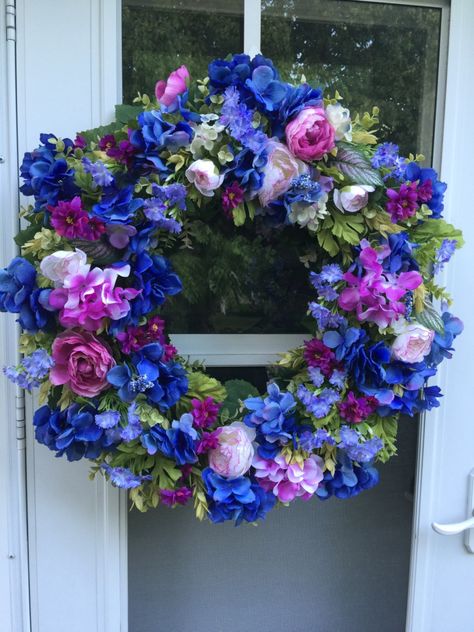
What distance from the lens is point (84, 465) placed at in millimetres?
906

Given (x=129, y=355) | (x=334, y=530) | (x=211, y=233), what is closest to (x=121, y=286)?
(x=129, y=355)

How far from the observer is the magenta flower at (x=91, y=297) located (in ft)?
2.19

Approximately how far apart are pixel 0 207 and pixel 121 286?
301 mm

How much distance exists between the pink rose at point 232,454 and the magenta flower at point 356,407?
155 mm

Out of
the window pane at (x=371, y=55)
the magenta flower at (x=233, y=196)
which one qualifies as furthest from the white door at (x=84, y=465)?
the magenta flower at (x=233, y=196)

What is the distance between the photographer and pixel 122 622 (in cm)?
97

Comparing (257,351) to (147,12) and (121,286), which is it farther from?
(147,12)

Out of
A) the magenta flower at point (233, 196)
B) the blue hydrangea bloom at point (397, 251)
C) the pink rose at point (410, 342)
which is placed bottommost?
the pink rose at point (410, 342)

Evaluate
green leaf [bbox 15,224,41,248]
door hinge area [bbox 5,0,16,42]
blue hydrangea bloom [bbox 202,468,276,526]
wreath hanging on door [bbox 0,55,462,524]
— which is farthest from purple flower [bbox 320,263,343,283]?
door hinge area [bbox 5,0,16,42]

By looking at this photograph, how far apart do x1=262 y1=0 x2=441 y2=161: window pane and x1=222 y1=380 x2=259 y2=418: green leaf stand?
1.78ft

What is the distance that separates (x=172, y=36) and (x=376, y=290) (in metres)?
0.58

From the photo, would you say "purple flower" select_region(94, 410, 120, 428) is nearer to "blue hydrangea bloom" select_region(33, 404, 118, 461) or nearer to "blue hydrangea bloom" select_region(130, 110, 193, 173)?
"blue hydrangea bloom" select_region(33, 404, 118, 461)

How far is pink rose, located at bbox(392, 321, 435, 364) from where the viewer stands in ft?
2.50

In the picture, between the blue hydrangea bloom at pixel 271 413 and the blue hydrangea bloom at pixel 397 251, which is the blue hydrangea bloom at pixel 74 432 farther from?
the blue hydrangea bloom at pixel 397 251
